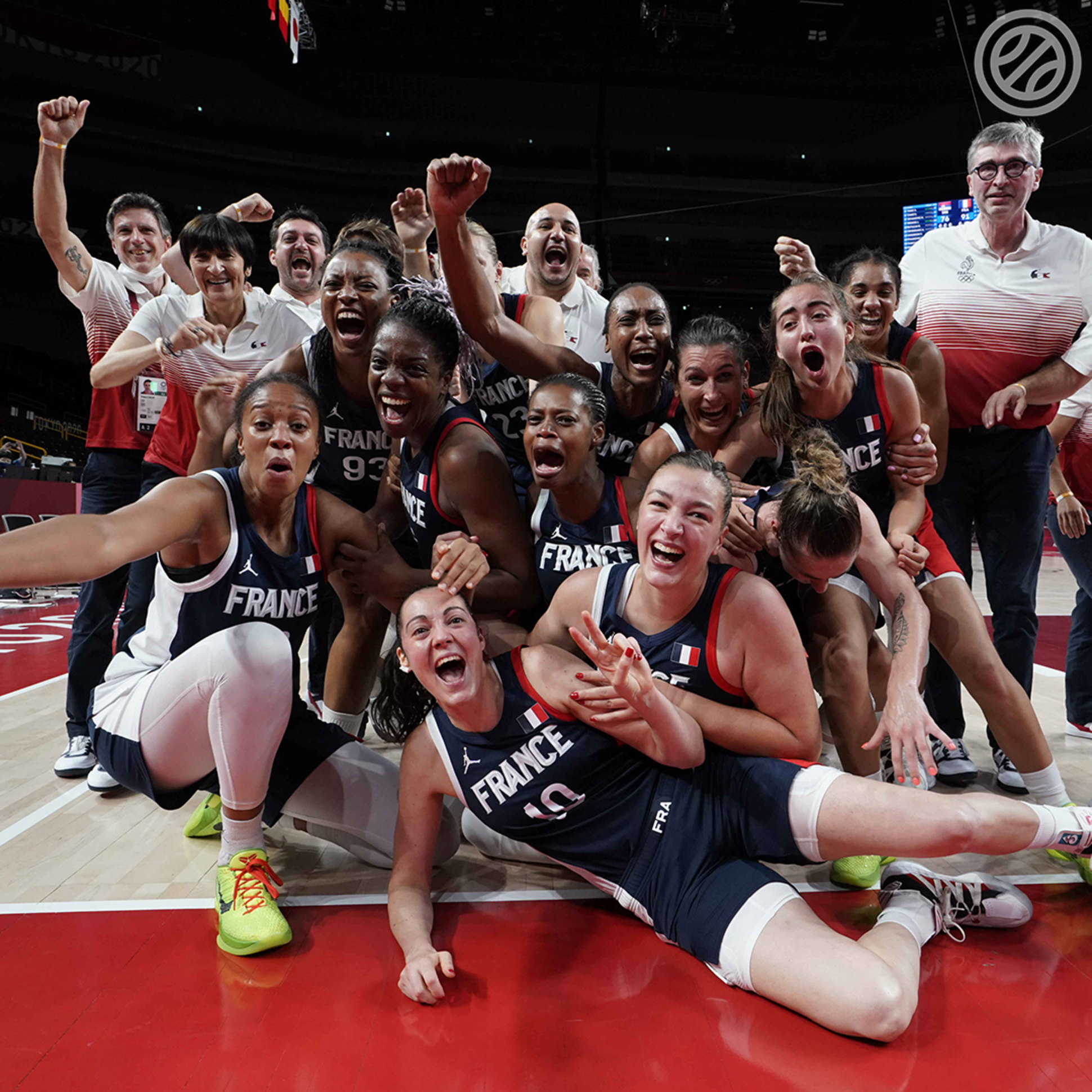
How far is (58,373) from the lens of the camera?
18703 millimetres

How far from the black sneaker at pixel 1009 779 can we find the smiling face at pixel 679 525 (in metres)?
1.79

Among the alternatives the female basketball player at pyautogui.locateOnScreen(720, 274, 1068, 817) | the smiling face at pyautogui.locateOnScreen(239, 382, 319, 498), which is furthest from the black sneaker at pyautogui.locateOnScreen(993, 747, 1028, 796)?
the smiling face at pyautogui.locateOnScreen(239, 382, 319, 498)

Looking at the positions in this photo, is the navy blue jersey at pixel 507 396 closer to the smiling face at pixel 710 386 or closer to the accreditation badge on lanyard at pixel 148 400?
the smiling face at pixel 710 386

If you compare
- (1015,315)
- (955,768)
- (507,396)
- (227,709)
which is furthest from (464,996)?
(1015,315)

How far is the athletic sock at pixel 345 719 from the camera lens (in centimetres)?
356

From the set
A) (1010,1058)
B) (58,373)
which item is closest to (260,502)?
(1010,1058)

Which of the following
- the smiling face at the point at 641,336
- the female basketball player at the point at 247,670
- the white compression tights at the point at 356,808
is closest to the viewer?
the female basketball player at the point at 247,670

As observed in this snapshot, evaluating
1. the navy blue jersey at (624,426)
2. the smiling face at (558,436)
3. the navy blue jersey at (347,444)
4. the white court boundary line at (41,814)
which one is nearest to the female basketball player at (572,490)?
the smiling face at (558,436)

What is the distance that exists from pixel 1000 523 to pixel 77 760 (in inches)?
154

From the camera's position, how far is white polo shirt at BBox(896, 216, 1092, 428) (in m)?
3.60

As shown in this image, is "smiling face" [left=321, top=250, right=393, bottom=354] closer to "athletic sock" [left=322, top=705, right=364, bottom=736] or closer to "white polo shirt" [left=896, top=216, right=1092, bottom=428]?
"athletic sock" [left=322, top=705, right=364, bottom=736]

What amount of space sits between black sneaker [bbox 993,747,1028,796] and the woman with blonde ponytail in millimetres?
463

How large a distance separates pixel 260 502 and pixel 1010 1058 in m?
2.27

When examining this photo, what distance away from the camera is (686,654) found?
235 centimetres
